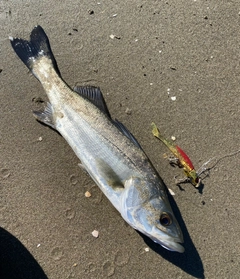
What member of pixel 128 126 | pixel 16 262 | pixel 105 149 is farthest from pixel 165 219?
pixel 16 262

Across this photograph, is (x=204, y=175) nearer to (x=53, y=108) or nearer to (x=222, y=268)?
(x=222, y=268)

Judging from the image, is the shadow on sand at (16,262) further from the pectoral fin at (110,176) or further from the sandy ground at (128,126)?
the pectoral fin at (110,176)

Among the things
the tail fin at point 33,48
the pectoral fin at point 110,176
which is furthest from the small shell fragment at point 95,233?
the tail fin at point 33,48

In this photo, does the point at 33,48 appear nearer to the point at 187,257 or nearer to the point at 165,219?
the point at 165,219

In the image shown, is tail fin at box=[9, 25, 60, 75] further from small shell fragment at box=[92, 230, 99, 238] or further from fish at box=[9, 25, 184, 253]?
small shell fragment at box=[92, 230, 99, 238]

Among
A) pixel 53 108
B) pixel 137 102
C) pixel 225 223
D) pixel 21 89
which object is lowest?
pixel 225 223

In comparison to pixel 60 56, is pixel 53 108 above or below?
below

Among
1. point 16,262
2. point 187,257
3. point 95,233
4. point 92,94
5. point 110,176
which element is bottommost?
point 187,257

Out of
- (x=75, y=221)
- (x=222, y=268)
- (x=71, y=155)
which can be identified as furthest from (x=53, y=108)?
(x=222, y=268)
